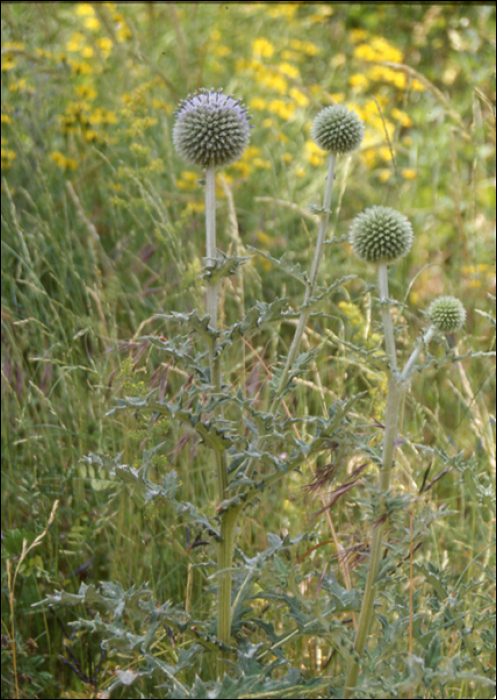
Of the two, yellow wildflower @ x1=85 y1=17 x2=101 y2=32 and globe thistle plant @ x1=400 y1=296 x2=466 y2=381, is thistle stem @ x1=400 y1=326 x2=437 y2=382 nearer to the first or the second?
globe thistle plant @ x1=400 y1=296 x2=466 y2=381

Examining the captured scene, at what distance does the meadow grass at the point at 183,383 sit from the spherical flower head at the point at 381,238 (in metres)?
0.11

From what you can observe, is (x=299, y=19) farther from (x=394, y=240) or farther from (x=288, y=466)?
(x=288, y=466)

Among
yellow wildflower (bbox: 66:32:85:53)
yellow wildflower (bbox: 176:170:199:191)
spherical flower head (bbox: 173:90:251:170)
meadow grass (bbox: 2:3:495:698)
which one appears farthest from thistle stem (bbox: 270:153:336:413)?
yellow wildflower (bbox: 66:32:85:53)

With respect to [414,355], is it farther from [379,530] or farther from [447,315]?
[379,530]

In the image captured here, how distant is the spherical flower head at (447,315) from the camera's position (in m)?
1.45

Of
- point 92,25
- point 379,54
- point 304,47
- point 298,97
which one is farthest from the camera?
point 304,47

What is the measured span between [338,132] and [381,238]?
28 centimetres

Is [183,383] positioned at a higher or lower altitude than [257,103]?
lower

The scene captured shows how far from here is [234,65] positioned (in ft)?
17.2

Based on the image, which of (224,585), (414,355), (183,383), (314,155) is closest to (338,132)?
(414,355)

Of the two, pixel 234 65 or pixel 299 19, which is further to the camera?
pixel 299 19

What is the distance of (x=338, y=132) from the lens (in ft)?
5.16

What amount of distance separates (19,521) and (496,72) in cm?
256

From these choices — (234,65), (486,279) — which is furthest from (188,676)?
(234,65)
